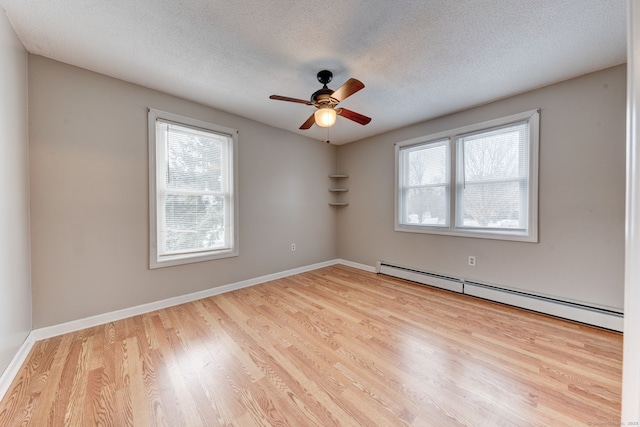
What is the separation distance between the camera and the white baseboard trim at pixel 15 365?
153cm

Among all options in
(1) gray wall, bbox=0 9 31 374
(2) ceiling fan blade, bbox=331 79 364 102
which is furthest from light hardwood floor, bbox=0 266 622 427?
(2) ceiling fan blade, bbox=331 79 364 102

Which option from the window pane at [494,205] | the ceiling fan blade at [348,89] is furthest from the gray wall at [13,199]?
the window pane at [494,205]

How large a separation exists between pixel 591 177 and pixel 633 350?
9.34 feet

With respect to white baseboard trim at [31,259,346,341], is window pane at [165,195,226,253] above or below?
above

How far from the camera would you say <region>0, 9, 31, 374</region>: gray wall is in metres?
1.58

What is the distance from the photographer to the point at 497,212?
2967 millimetres

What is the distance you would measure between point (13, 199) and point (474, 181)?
4480mm

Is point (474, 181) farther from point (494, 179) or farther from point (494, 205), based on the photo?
point (494, 205)

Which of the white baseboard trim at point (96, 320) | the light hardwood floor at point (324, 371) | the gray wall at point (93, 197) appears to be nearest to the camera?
the light hardwood floor at point (324, 371)

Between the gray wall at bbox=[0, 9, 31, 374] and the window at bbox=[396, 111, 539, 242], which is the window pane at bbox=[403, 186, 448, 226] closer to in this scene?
the window at bbox=[396, 111, 539, 242]

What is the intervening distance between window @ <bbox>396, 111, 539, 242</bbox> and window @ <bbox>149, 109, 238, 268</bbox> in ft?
8.61

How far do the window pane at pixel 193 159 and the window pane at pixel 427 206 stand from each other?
9.44 ft

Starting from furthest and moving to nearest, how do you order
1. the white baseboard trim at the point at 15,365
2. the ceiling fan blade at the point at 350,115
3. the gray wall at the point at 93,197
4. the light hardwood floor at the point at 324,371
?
the ceiling fan blade at the point at 350,115, the gray wall at the point at 93,197, the white baseboard trim at the point at 15,365, the light hardwood floor at the point at 324,371

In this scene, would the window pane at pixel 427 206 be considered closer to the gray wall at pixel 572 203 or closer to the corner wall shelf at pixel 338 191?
the gray wall at pixel 572 203
